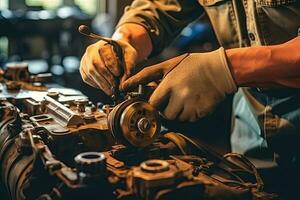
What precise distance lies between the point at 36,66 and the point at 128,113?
408 centimetres

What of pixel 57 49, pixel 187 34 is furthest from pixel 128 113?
pixel 57 49

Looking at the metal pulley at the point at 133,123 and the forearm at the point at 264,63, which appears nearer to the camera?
the metal pulley at the point at 133,123

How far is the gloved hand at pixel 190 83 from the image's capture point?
53.9 inches

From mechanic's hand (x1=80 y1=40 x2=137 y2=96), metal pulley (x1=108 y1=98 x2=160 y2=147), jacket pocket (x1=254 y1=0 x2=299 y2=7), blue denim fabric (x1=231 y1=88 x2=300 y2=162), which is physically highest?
Result: jacket pocket (x1=254 y1=0 x2=299 y2=7)

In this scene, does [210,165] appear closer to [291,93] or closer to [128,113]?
[128,113]

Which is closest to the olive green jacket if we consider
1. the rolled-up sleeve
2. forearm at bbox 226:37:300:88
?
the rolled-up sleeve

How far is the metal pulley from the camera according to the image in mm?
1281

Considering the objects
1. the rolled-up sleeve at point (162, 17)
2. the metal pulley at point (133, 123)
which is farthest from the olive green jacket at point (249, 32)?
the metal pulley at point (133, 123)

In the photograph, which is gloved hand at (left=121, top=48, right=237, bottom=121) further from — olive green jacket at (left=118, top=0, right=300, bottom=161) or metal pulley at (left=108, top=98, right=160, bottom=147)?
olive green jacket at (left=118, top=0, right=300, bottom=161)

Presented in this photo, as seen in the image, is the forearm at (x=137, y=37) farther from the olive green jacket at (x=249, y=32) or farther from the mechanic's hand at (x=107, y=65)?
the mechanic's hand at (x=107, y=65)

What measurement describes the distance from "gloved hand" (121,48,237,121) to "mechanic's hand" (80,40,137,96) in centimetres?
18

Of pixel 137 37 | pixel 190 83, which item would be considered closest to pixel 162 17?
pixel 137 37

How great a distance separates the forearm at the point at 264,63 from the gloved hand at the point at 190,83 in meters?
0.05

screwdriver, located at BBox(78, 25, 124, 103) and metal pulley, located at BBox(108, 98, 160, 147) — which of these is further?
screwdriver, located at BBox(78, 25, 124, 103)
